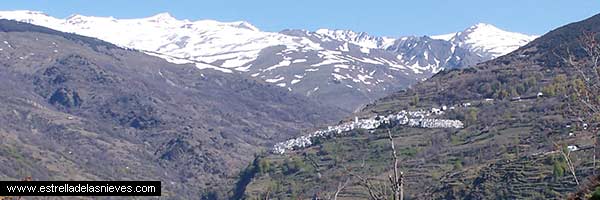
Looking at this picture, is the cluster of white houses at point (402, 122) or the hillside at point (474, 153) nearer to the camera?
the hillside at point (474, 153)

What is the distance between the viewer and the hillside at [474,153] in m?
109

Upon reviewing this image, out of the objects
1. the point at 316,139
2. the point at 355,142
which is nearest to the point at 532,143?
the point at 355,142

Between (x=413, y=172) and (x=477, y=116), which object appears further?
(x=477, y=116)

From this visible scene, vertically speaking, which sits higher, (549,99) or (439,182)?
(549,99)

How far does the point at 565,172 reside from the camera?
339 ft

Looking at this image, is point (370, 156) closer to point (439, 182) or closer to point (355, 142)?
point (355, 142)

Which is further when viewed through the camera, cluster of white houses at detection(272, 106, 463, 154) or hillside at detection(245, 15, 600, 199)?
cluster of white houses at detection(272, 106, 463, 154)

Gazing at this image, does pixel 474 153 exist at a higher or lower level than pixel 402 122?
lower

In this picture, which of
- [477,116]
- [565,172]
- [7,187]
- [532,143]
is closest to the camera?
[7,187]

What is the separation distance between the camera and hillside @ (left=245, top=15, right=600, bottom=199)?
108938mm

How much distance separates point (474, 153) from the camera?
14400 cm

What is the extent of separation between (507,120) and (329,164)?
31.8 meters

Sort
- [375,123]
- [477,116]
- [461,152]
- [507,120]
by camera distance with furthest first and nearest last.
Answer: [375,123] < [477,116] < [507,120] < [461,152]

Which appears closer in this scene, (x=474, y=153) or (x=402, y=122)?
(x=474, y=153)
